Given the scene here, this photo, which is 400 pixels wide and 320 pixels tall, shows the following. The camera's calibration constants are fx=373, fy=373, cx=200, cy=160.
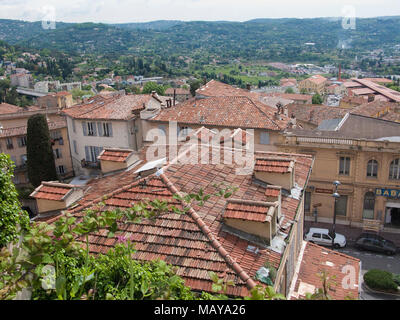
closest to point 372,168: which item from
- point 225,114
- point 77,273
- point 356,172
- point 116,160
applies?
point 356,172

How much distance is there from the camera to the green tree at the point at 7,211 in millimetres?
10125

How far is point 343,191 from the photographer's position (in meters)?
31.3

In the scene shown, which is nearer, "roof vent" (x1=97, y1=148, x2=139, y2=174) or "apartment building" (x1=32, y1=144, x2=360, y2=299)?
"apartment building" (x1=32, y1=144, x2=360, y2=299)

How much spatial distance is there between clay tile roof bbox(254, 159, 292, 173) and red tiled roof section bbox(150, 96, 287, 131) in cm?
1932

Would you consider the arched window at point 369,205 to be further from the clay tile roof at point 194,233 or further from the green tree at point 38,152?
the green tree at point 38,152

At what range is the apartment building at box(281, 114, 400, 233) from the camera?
2964 centimetres

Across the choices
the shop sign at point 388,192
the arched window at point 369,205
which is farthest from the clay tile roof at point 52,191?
the arched window at point 369,205

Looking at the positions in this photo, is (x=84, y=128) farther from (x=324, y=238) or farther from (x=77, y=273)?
(x=77, y=273)

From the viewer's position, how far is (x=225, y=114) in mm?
36219

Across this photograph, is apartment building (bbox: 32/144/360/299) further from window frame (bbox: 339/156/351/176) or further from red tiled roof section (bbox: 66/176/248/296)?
window frame (bbox: 339/156/351/176)

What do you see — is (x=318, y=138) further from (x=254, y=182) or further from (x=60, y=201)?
(x=60, y=201)

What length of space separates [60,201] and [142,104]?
2744 centimetres

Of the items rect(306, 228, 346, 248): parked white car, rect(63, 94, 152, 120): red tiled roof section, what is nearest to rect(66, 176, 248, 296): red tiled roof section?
rect(306, 228, 346, 248): parked white car
